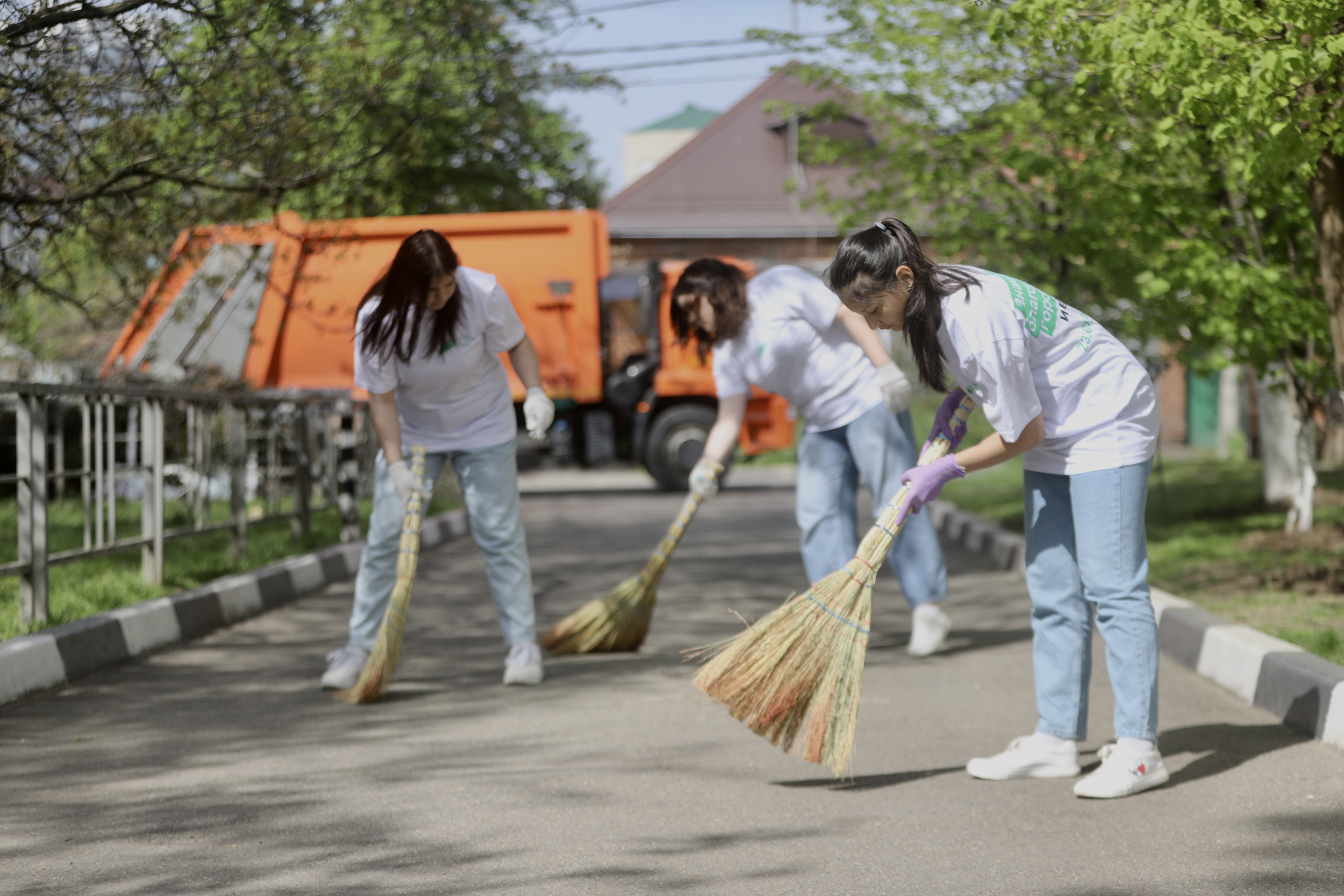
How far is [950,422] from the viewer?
12.5ft

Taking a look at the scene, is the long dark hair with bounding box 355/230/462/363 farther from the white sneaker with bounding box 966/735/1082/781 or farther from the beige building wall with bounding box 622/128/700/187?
the beige building wall with bounding box 622/128/700/187

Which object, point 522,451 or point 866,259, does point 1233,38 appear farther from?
point 522,451

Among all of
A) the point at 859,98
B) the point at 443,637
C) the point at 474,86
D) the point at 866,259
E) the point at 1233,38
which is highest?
the point at 474,86

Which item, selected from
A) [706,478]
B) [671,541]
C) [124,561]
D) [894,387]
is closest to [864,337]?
[894,387]

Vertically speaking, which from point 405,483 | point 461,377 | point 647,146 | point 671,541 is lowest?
point 671,541

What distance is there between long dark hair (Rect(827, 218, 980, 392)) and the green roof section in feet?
183

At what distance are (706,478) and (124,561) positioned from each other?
4054 mm

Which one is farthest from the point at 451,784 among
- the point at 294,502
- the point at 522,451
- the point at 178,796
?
the point at 522,451

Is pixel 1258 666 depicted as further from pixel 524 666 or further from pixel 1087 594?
pixel 524 666

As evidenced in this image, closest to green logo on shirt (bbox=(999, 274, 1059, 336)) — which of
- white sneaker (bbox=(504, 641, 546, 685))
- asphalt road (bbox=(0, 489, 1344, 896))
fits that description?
asphalt road (bbox=(0, 489, 1344, 896))

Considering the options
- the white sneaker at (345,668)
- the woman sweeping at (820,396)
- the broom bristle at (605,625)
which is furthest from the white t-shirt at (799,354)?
the white sneaker at (345,668)

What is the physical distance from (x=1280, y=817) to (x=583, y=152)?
20566mm

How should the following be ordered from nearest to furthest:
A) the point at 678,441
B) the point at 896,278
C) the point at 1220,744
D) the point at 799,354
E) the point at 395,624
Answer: the point at 896,278, the point at 1220,744, the point at 395,624, the point at 799,354, the point at 678,441

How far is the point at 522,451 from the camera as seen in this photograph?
1683 cm
